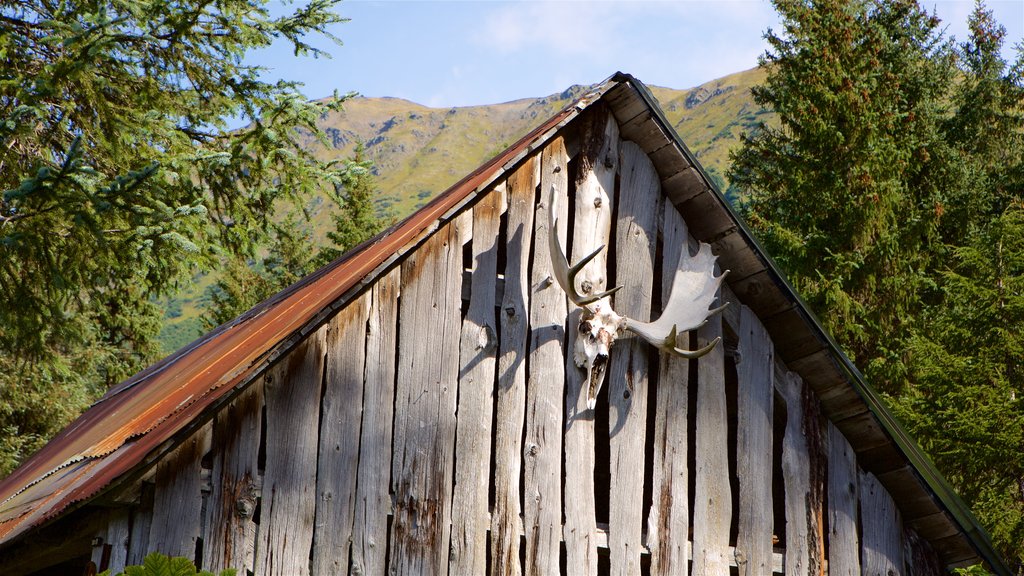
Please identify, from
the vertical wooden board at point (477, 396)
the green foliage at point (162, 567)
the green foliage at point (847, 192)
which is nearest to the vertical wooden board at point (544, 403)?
the vertical wooden board at point (477, 396)

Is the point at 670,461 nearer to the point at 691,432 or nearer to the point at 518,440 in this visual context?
the point at 691,432

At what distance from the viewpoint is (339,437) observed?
516cm

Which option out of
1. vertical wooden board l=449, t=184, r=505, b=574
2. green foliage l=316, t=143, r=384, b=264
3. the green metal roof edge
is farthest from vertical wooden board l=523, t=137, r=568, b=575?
green foliage l=316, t=143, r=384, b=264

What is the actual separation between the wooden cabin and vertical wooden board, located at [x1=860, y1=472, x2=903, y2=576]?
0.02 m

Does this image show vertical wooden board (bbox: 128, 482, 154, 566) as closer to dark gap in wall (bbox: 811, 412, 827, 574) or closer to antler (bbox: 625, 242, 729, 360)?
antler (bbox: 625, 242, 729, 360)

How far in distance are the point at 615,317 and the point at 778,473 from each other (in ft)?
5.32

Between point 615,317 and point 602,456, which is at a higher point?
point 615,317

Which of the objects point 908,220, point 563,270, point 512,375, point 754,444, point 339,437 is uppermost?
point 908,220

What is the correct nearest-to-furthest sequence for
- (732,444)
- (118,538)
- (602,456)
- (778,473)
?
(118,538) < (778,473) < (732,444) < (602,456)

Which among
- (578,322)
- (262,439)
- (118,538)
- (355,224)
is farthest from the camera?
(355,224)

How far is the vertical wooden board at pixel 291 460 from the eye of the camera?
488 cm

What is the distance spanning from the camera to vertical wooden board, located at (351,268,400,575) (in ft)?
16.6

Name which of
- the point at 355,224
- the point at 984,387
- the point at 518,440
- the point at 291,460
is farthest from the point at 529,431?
the point at 355,224

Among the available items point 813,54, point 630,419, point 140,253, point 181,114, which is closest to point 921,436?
point 630,419
